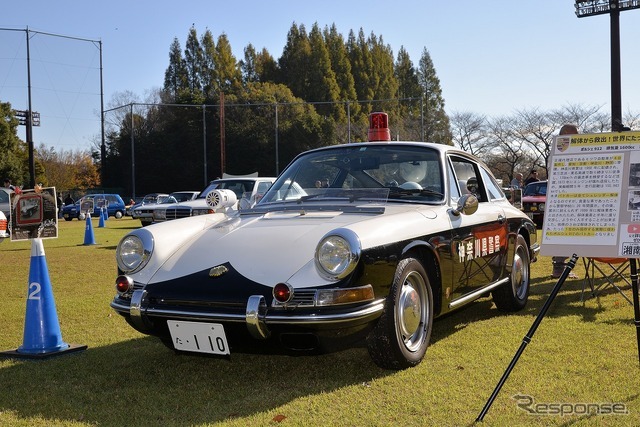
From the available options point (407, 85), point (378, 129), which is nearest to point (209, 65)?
point (407, 85)

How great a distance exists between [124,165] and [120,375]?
56.0 meters

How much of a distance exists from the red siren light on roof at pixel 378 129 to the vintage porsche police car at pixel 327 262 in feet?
4.05

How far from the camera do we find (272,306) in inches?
138

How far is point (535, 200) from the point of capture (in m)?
18.1

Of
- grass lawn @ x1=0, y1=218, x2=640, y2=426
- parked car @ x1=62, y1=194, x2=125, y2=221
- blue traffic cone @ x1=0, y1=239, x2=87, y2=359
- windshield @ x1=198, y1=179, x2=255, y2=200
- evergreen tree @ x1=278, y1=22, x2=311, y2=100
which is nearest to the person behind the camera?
grass lawn @ x1=0, y1=218, x2=640, y2=426

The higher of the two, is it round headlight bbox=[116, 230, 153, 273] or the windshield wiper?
the windshield wiper

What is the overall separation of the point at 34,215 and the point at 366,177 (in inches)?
102

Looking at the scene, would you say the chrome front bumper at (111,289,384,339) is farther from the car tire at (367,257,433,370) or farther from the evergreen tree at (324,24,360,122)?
the evergreen tree at (324,24,360,122)

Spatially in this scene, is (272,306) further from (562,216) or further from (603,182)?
(603,182)

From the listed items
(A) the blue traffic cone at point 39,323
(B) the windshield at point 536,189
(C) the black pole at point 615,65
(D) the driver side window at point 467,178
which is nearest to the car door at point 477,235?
(D) the driver side window at point 467,178

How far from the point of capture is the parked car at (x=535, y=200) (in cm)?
1800

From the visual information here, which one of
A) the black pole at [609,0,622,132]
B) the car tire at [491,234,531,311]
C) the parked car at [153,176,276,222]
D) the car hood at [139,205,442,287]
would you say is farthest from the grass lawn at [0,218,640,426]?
the black pole at [609,0,622,132]

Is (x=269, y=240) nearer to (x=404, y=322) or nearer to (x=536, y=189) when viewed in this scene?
(x=404, y=322)

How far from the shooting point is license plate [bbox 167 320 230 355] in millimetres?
3591
